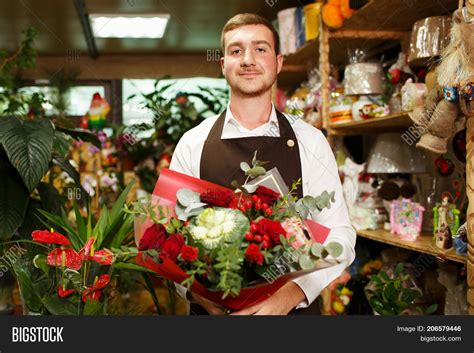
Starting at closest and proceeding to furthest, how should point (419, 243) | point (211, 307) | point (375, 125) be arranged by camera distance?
point (211, 307), point (419, 243), point (375, 125)

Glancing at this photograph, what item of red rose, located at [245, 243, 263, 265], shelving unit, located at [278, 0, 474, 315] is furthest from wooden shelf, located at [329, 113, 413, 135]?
red rose, located at [245, 243, 263, 265]

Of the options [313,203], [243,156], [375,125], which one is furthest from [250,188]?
[375,125]

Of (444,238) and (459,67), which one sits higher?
(459,67)

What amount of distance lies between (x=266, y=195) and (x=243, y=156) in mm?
472

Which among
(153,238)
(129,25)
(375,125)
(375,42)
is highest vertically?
(129,25)

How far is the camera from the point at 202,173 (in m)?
1.78

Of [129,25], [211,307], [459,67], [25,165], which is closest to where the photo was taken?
[211,307]

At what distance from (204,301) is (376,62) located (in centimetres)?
193

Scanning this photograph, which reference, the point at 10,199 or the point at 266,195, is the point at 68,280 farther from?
the point at 266,195

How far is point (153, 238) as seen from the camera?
1.25 m

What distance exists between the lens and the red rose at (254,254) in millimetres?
1174

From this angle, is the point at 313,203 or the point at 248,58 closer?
the point at 313,203

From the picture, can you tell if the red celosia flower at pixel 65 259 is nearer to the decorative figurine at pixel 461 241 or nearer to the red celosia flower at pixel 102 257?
the red celosia flower at pixel 102 257

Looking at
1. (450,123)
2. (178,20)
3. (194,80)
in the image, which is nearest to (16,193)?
(450,123)
